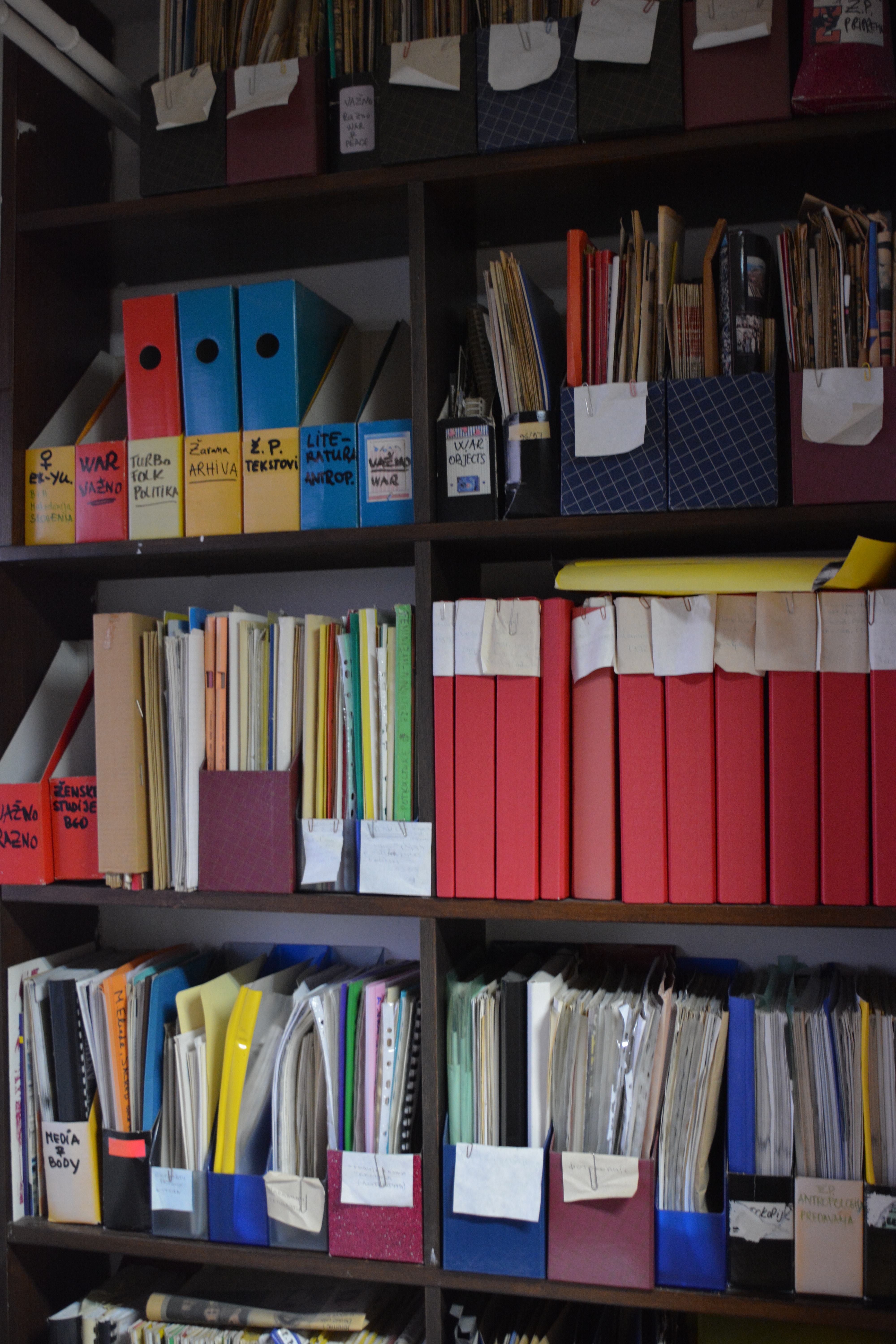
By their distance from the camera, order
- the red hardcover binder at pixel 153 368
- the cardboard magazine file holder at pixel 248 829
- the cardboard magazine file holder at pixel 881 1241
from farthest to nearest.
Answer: the red hardcover binder at pixel 153 368 → the cardboard magazine file holder at pixel 248 829 → the cardboard magazine file holder at pixel 881 1241

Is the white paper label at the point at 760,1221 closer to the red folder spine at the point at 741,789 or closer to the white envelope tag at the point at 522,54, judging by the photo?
the red folder spine at the point at 741,789

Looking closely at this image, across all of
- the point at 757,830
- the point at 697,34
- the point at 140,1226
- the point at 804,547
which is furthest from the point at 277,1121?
the point at 697,34

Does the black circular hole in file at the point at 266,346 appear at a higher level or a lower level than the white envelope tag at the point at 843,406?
higher

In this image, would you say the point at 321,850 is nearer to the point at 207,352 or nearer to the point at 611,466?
the point at 611,466

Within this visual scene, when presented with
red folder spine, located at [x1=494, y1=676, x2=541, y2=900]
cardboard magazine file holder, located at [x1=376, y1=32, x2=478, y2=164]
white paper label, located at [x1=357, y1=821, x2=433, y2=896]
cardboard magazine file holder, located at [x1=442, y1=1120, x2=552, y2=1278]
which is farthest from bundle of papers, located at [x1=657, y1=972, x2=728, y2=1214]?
cardboard magazine file holder, located at [x1=376, y1=32, x2=478, y2=164]

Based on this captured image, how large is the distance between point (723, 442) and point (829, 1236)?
0.98 meters

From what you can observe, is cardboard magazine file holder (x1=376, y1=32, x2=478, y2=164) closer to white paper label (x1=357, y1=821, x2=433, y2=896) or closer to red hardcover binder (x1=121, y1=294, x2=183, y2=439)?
red hardcover binder (x1=121, y1=294, x2=183, y2=439)

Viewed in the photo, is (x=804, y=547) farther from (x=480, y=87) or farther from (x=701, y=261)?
(x=480, y=87)

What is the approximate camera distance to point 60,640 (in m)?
1.74

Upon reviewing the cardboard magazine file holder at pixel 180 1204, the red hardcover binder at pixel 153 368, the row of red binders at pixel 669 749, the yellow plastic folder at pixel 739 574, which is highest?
the red hardcover binder at pixel 153 368

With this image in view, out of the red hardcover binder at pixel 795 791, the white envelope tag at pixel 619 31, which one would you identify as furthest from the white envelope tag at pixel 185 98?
the red hardcover binder at pixel 795 791

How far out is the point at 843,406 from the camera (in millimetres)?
1242

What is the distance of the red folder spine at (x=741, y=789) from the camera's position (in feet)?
4.19

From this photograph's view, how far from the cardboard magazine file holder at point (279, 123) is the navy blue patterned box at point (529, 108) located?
237mm
